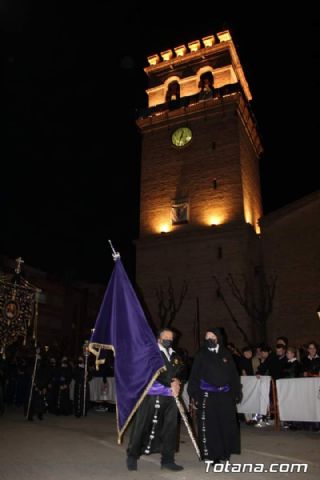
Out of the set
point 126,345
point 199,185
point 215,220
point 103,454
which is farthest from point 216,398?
point 199,185

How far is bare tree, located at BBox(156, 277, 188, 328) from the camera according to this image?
87.9 ft

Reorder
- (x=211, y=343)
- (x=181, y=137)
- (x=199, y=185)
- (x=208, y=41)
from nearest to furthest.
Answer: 1. (x=211, y=343)
2. (x=199, y=185)
3. (x=181, y=137)
4. (x=208, y=41)

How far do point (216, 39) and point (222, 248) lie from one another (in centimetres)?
1637

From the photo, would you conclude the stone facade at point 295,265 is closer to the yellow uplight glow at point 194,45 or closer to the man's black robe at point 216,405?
the yellow uplight glow at point 194,45

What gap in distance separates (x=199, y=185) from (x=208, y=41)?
38.7 feet

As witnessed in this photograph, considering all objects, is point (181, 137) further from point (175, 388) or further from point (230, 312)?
point (175, 388)

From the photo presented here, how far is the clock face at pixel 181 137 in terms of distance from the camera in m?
30.5

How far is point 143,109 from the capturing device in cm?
3275

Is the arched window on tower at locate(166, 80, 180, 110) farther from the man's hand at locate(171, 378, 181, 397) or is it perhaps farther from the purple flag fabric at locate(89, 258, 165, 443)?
the man's hand at locate(171, 378, 181, 397)

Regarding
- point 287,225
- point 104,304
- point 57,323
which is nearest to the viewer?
point 104,304

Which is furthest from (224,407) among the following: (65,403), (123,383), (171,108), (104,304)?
(171,108)

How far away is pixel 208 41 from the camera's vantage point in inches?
1289

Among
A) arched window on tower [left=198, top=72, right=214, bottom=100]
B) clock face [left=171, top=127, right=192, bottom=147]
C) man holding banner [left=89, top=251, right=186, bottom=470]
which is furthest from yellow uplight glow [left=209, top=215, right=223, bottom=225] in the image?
man holding banner [left=89, top=251, right=186, bottom=470]

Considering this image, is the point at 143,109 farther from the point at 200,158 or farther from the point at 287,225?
the point at 287,225
